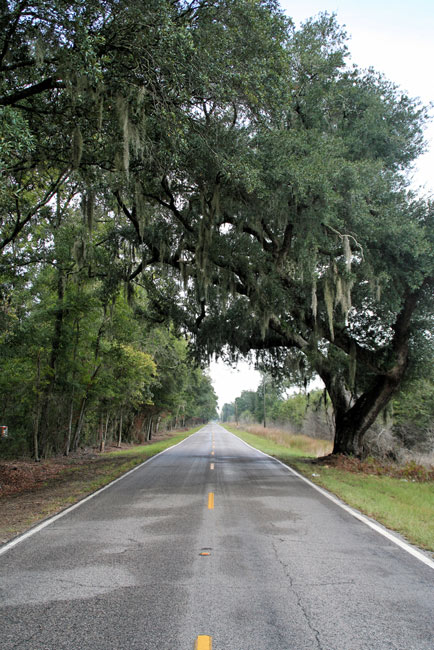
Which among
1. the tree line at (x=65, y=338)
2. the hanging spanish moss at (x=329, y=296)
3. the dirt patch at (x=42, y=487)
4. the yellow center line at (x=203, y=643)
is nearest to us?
the yellow center line at (x=203, y=643)

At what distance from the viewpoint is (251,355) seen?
2055cm

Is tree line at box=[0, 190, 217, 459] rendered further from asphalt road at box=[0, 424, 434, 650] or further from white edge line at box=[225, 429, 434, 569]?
white edge line at box=[225, 429, 434, 569]

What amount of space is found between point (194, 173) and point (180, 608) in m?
8.78

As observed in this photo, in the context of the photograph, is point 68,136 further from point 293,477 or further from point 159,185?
→ point 293,477

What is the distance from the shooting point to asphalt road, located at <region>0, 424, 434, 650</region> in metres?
3.36

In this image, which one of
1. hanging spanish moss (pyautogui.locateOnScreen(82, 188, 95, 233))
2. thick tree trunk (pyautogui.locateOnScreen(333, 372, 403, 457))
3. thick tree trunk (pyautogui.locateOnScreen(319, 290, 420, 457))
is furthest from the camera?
thick tree trunk (pyautogui.locateOnScreen(333, 372, 403, 457))

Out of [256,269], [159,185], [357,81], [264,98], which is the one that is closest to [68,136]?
[159,185]

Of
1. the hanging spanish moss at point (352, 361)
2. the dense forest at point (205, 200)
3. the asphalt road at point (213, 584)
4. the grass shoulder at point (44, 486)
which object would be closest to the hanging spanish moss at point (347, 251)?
the dense forest at point (205, 200)

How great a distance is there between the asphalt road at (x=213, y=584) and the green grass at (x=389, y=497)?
64 cm

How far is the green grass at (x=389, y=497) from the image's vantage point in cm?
706

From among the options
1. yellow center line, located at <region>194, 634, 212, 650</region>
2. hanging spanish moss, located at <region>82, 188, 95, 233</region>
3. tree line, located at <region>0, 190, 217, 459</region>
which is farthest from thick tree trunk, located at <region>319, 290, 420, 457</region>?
yellow center line, located at <region>194, 634, 212, 650</region>

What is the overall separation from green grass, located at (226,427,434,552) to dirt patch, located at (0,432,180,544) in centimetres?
572

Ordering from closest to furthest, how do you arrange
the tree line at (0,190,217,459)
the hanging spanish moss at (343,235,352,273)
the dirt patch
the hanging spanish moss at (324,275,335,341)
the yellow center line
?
the yellow center line → the dirt patch → the hanging spanish moss at (343,235,352,273) → the hanging spanish moss at (324,275,335,341) → the tree line at (0,190,217,459)

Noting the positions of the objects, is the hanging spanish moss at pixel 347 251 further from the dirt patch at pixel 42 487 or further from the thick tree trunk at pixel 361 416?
the dirt patch at pixel 42 487
